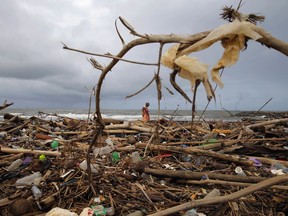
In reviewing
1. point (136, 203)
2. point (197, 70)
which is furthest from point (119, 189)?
point (197, 70)

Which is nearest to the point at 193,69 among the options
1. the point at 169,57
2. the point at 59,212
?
the point at 169,57

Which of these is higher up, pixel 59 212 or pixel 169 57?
pixel 169 57

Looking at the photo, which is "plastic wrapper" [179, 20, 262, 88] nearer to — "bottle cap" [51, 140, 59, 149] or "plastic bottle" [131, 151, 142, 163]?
"plastic bottle" [131, 151, 142, 163]

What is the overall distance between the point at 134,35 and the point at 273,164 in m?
3.13

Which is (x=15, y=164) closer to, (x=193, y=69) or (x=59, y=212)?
(x=59, y=212)

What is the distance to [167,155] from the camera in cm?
380

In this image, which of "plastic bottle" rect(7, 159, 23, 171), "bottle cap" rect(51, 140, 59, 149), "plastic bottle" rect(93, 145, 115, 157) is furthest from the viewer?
"bottle cap" rect(51, 140, 59, 149)

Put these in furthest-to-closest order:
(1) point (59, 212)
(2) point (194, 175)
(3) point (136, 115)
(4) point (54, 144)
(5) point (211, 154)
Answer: (3) point (136, 115) → (4) point (54, 144) → (5) point (211, 154) → (2) point (194, 175) → (1) point (59, 212)

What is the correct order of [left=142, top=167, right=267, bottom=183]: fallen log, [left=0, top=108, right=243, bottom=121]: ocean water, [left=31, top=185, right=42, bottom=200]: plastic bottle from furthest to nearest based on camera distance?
[left=0, top=108, right=243, bottom=121]: ocean water < [left=142, top=167, right=267, bottom=183]: fallen log < [left=31, top=185, right=42, bottom=200]: plastic bottle

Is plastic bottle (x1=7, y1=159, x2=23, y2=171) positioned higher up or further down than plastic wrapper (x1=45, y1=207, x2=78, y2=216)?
higher up

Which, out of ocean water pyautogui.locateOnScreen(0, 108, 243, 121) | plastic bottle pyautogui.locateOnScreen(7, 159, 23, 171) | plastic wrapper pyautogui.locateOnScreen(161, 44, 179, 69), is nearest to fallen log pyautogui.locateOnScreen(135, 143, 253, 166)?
ocean water pyautogui.locateOnScreen(0, 108, 243, 121)

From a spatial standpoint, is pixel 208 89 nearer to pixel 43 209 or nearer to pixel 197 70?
pixel 197 70

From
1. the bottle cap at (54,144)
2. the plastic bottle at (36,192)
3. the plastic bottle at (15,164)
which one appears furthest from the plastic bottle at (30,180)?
the bottle cap at (54,144)

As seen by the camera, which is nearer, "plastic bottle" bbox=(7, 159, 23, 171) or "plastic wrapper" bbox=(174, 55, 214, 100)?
"plastic wrapper" bbox=(174, 55, 214, 100)
